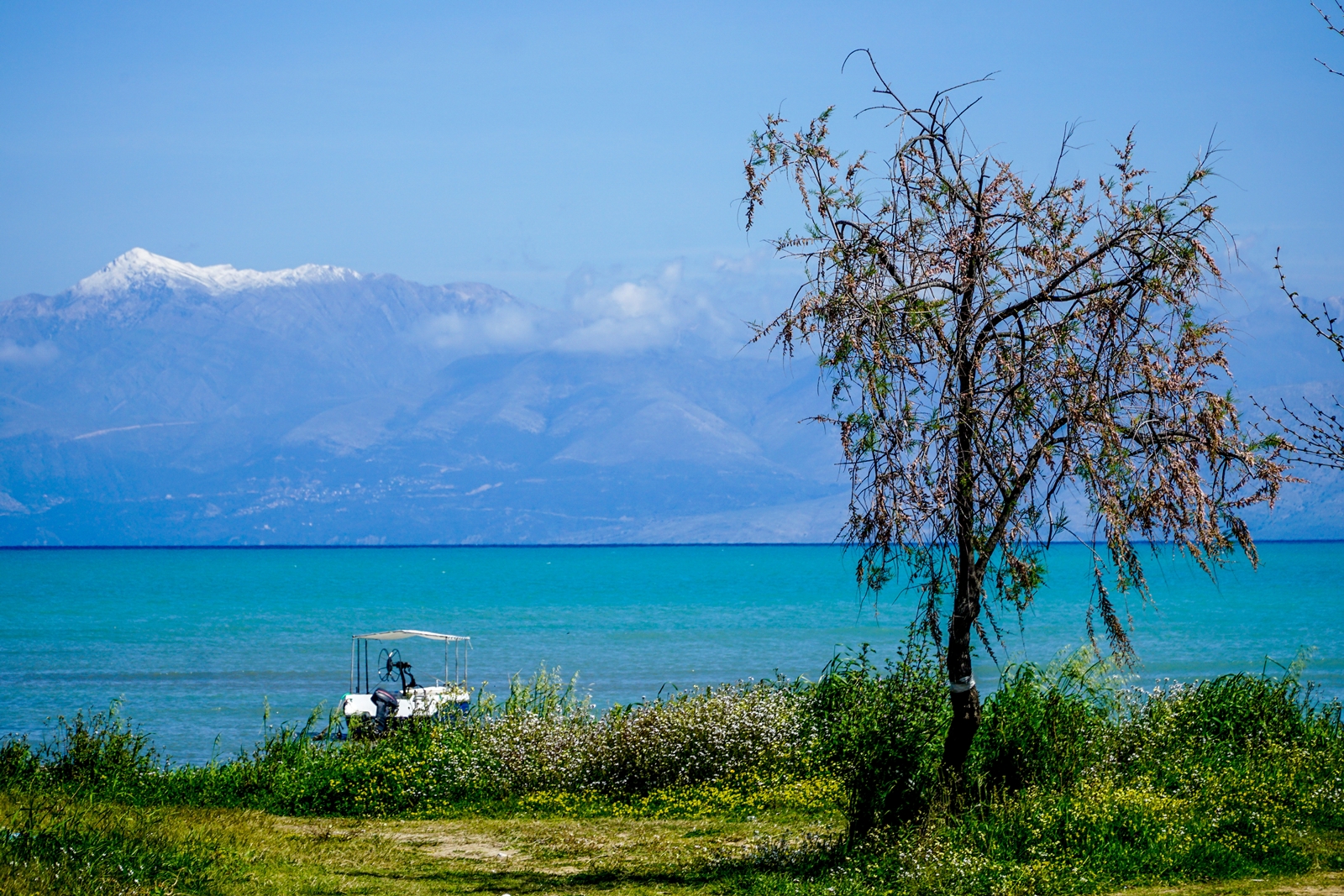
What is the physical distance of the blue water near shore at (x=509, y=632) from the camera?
125 feet

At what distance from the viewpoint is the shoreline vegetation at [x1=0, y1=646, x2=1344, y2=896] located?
9.77 m

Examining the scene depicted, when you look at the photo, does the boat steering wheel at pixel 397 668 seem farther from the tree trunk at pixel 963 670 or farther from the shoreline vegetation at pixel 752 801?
the tree trunk at pixel 963 670

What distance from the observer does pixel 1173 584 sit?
116m

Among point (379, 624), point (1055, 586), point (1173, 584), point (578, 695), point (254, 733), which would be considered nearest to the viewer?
point (254, 733)

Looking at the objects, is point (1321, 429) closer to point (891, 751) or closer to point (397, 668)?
point (891, 751)

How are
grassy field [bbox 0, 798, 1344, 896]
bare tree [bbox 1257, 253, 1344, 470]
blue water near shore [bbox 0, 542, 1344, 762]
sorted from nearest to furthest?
bare tree [bbox 1257, 253, 1344, 470], grassy field [bbox 0, 798, 1344, 896], blue water near shore [bbox 0, 542, 1344, 762]

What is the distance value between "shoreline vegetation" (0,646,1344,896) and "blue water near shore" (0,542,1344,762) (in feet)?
4.88

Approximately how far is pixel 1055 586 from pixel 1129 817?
101 metres

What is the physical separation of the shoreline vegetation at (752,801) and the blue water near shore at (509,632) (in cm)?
149

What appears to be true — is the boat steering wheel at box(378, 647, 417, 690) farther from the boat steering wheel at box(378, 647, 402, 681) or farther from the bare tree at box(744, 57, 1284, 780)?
the bare tree at box(744, 57, 1284, 780)

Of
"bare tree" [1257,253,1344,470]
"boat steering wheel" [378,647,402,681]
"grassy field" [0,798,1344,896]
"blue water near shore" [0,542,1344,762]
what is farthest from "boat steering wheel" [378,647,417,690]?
"bare tree" [1257,253,1344,470]

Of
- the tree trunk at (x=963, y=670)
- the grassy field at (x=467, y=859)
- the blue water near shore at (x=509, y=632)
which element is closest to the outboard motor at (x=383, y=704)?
the blue water near shore at (x=509, y=632)

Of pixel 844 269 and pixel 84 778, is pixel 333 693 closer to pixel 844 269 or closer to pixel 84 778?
pixel 84 778

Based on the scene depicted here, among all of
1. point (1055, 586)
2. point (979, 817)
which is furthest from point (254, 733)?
point (1055, 586)
